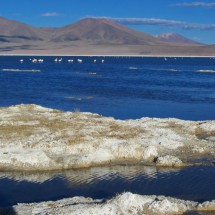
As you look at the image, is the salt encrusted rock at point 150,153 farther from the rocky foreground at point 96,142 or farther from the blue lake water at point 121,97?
the blue lake water at point 121,97

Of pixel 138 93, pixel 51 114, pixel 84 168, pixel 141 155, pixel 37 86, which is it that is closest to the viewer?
pixel 84 168

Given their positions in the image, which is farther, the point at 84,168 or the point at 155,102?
the point at 155,102

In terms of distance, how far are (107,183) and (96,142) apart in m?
5.93

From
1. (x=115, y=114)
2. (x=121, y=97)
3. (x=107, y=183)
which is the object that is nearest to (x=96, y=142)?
(x=107, y=183)

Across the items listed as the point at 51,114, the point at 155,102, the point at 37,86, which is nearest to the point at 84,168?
the point at 51,114

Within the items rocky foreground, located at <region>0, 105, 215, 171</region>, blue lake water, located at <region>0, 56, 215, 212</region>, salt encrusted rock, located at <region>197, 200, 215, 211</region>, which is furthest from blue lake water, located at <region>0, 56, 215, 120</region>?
salt encrusted rock, located at <region>197, 200, 215, 211</region>

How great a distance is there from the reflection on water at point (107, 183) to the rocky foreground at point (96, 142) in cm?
112

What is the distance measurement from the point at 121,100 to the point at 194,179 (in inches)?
1523

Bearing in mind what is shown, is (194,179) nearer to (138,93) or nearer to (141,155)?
(141,155)

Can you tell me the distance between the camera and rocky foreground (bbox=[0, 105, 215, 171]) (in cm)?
3067

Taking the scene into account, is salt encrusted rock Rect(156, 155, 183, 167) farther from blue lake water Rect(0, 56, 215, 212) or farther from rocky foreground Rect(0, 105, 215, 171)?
blue lake water Rect(0, 56, 215, 212)

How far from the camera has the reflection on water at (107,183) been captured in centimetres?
2555

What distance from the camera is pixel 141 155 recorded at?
32.3 m

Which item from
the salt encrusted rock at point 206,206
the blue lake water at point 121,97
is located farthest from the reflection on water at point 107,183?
the blue lake water at point 121,97
